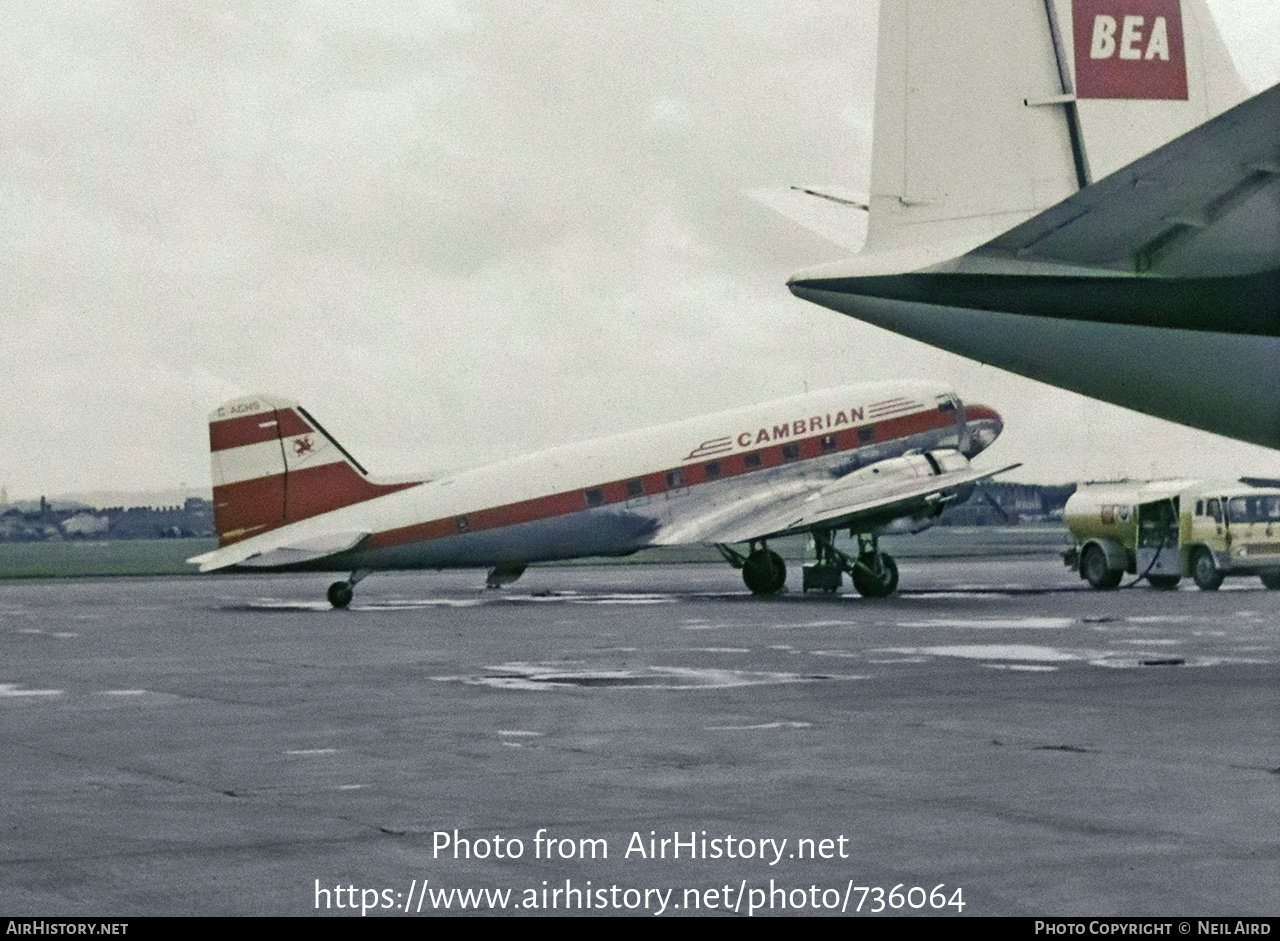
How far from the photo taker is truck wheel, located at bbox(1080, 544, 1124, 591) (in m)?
42.9

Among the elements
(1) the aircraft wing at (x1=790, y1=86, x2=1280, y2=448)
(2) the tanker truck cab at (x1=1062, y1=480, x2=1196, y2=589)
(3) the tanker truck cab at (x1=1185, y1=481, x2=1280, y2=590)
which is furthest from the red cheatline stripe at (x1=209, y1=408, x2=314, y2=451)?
(1) the aircraft wing at (x1=790, y1=86, x2=1280, y2=448)

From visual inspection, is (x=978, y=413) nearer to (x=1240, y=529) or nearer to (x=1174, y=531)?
(x=1174, y=531)

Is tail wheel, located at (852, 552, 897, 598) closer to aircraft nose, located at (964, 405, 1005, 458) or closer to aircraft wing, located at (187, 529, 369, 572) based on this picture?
aircraft nose, located at (964, 405, 1005, 458)

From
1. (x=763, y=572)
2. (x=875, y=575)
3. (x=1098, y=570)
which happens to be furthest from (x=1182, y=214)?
(x=1098, y=570)

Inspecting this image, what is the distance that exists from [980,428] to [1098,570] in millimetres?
4676

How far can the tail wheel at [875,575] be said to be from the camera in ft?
130

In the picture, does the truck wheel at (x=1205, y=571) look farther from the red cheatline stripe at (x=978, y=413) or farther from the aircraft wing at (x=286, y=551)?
the aircraft wing at (x=286, y=551)

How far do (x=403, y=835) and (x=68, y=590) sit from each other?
155 ft

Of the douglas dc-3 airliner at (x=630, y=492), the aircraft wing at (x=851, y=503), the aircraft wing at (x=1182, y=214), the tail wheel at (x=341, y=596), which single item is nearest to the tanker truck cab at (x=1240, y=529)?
the aircraft wing at (x=851, y=503)

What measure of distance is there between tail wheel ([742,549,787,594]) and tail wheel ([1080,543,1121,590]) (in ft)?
25.5

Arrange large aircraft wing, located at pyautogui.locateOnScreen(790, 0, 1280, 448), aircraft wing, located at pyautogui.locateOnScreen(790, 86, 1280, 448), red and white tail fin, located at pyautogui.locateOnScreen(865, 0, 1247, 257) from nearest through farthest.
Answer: aircraft wing, located at pyautogui.locateOnScreen(790, 86, 1280, 448)
large aircraft wing, located at pyautogui.locateOnScreen(790, 0, 1280, 448)
red and white tail fin, located at pyautogui.locateOnScreen(865, 0, 1247, 257)

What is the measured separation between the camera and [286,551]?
38062 millimetres

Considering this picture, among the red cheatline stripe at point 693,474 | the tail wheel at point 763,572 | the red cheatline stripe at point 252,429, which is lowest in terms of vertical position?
the tail wheel at point 763,572

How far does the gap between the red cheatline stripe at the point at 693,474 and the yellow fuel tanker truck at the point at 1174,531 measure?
4.57m
